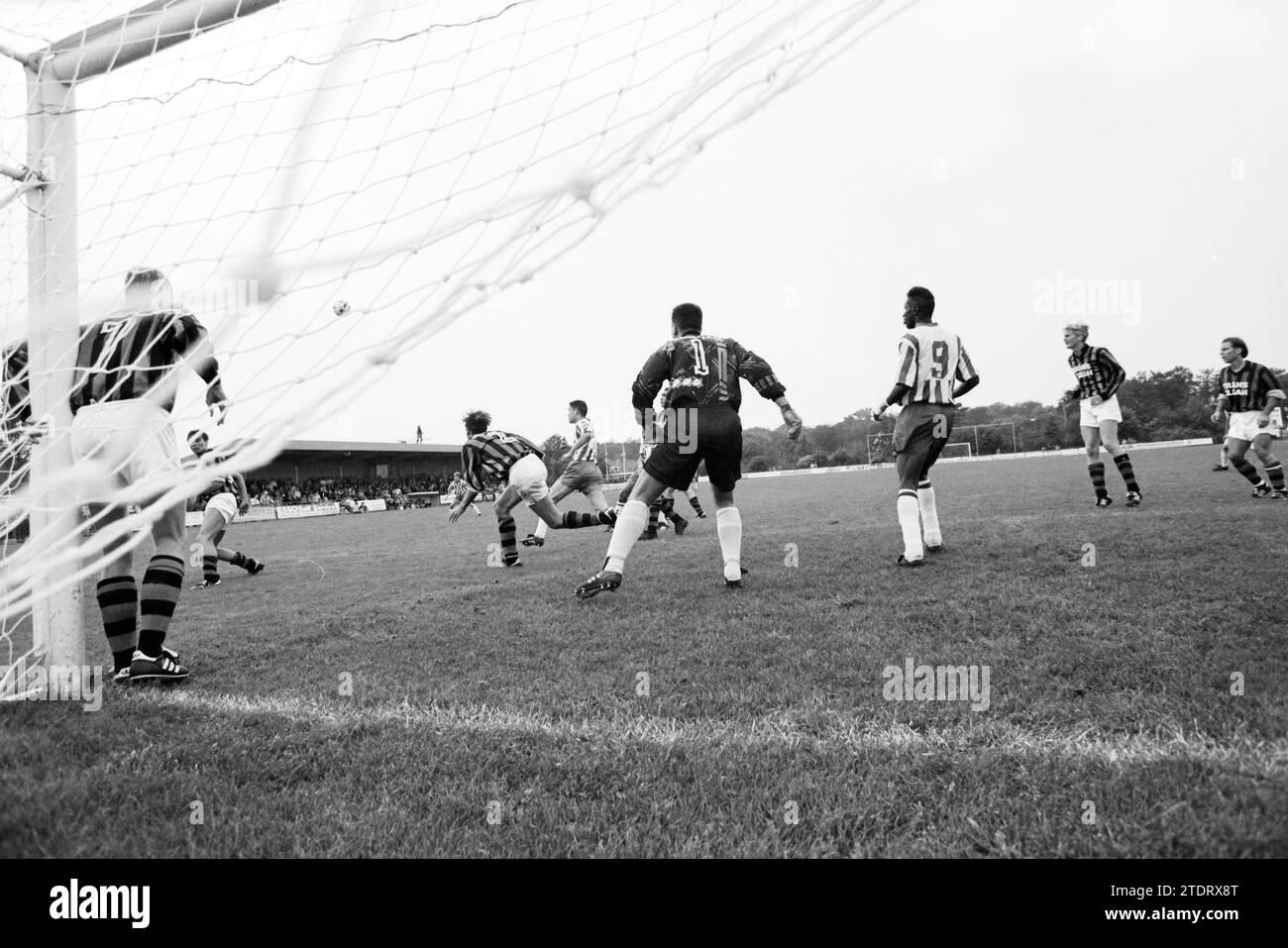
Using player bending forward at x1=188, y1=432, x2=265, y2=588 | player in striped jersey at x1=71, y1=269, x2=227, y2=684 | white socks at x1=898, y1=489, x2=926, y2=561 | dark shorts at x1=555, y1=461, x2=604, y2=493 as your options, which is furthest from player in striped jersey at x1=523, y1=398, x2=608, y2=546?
player in striped jersey at x1=71, y1=269, x2=227, y2=684

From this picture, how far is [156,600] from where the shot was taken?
10.4ft

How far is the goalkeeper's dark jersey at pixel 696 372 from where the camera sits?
477 cm

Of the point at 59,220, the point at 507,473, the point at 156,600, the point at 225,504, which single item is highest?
the point at 59,220

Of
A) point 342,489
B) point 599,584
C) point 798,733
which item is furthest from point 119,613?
point 342,489

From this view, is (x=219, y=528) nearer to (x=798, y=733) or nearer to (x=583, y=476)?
(x=583, y=476)

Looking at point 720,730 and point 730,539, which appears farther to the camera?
point 730,539

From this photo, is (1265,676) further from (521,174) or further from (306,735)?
(306,735)

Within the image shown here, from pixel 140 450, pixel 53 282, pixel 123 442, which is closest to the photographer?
pixel 123 442

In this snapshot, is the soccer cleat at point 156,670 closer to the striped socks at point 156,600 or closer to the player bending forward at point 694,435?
the striped socks at point 156,600

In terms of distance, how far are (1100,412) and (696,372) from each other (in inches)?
221

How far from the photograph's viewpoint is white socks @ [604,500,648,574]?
461cm

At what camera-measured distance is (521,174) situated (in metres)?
2.40

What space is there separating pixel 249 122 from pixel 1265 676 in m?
4.27
